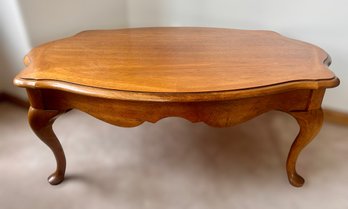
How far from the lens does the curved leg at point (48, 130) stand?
1.03 metres

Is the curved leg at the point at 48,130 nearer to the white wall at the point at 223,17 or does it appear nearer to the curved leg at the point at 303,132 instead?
the white wall at the point at 223,17

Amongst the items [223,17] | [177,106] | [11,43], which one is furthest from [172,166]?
[11,43]

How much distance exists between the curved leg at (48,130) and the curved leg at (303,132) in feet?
2.94

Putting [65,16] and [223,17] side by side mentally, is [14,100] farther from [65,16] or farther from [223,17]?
[223,17]

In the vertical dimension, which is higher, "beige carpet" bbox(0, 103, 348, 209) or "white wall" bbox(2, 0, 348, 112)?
"white wall" bbox(2, 0, 348, 112)

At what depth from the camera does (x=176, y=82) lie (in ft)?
3.00

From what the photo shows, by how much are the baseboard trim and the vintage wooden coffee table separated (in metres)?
0.70

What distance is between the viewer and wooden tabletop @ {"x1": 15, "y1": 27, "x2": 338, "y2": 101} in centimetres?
92


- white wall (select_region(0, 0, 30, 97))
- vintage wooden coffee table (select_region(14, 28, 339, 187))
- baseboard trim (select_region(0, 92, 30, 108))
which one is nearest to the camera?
vintage wooden coffee table (select_region(14, 28, 339, 187))

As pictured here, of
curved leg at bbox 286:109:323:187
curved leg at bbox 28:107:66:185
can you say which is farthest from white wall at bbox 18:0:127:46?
curved leg at bbox 286:109:323:187

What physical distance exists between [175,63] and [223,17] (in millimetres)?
729

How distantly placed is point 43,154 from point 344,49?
63.8 inches

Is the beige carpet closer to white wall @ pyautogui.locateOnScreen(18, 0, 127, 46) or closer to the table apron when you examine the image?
the table apron

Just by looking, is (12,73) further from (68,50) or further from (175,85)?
(175,85)
